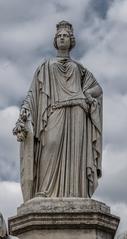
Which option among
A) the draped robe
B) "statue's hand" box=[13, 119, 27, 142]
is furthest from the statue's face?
"statue's hand" box=[13, 119, 27, 142]

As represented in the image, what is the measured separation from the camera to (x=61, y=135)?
52.4 ft

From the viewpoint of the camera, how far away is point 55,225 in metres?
14.8

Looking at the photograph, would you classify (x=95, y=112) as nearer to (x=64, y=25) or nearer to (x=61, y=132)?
(x=61, y=132)

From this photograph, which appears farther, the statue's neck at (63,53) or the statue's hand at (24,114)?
the statue's neck at (63,53)

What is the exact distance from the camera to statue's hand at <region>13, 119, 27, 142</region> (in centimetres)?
1569

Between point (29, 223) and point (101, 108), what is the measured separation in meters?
3.43

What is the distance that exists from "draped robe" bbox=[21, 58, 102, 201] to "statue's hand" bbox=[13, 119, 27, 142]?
0.39ft

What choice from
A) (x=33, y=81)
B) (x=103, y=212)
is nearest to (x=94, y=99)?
(x=33, y=81)

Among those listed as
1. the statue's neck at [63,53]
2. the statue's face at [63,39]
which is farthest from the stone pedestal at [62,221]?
the statue's face at [63,39]

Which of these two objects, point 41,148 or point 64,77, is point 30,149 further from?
point 64,77

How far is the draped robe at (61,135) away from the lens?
15656 millimetres

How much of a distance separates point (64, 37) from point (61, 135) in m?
2.44

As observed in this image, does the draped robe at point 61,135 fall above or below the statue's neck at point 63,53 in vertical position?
below

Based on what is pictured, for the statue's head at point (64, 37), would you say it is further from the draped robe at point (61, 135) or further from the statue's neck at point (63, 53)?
the draped robe at point (61, 135)
